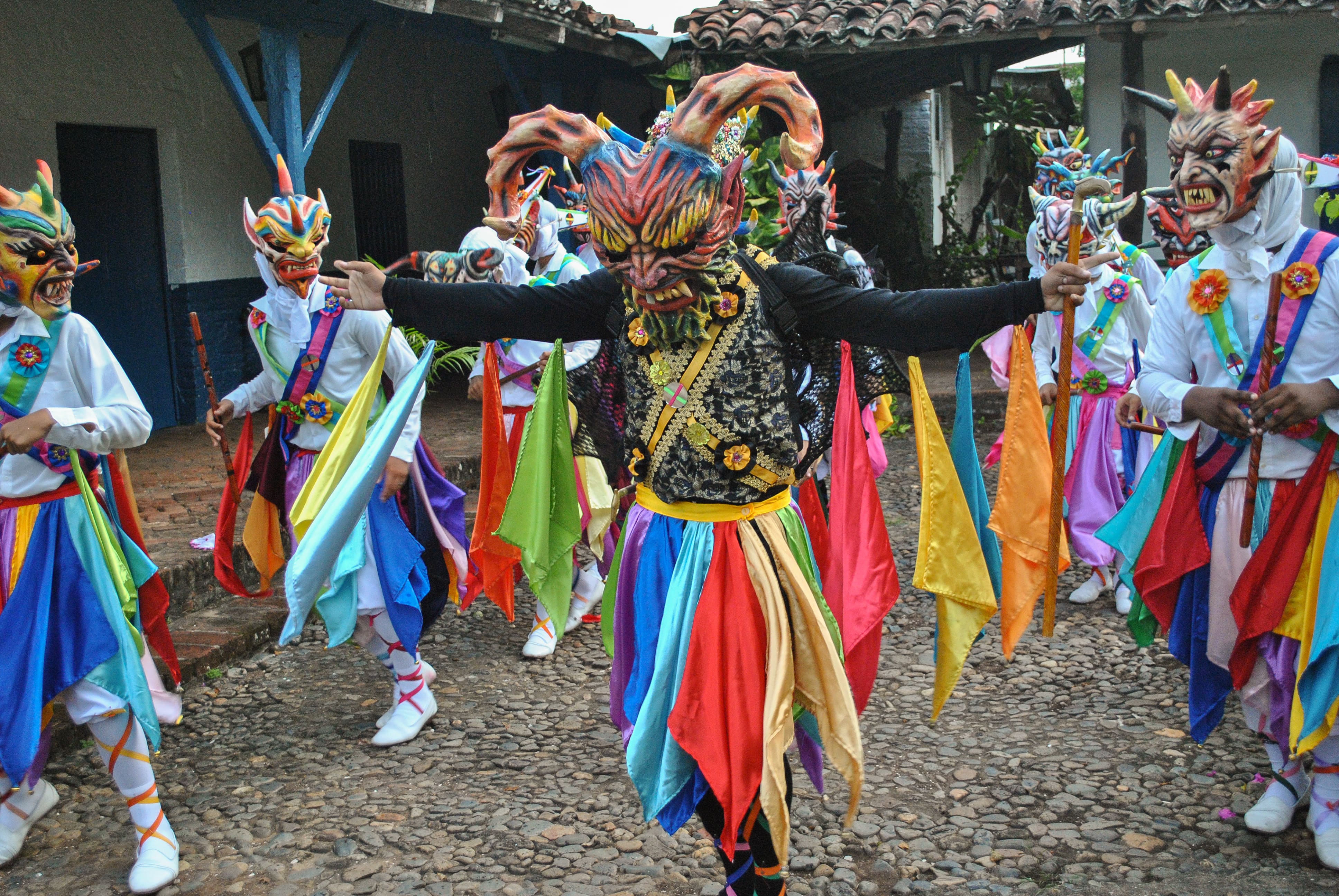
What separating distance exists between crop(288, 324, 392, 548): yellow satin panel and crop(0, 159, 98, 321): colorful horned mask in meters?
1.02

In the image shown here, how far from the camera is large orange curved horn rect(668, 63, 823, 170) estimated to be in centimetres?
283

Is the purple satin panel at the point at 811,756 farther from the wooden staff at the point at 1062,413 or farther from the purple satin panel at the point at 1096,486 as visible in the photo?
the purple satin panel at the point at 1096,486

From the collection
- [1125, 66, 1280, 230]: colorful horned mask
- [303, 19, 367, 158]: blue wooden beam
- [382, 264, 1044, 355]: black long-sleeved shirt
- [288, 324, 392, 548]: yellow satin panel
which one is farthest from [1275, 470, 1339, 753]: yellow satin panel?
[303, 19, 367, 158]: blue wooden beam

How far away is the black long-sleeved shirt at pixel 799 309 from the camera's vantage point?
2783mm

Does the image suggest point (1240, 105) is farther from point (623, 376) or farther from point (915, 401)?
point (623, 376)

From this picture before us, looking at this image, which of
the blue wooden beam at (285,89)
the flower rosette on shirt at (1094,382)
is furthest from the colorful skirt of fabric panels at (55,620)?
the blue wooden beam at (285,89)

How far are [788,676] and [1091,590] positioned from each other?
390 cm

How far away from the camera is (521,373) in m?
5.84

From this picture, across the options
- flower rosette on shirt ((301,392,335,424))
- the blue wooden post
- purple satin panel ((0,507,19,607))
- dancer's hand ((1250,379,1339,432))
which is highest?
the blue wooden post

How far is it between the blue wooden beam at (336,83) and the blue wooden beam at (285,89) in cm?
10

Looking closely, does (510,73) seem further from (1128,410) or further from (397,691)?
(1128,410)

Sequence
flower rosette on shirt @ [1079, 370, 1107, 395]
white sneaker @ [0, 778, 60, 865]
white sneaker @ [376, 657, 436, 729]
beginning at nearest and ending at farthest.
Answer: white sneaker @ [0, 778, 60, 865]
white sneaker @ [376, 657, 436, 729]
flower rosette on shirt @ [1079, 370, 1107, 395]

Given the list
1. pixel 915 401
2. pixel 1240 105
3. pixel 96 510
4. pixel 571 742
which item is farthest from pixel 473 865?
pixel 1240 105

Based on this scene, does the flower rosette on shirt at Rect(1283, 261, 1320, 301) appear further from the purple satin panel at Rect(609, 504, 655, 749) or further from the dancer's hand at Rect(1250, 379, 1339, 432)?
the purple satin panel at Rect(609, 504, 655, 749)
